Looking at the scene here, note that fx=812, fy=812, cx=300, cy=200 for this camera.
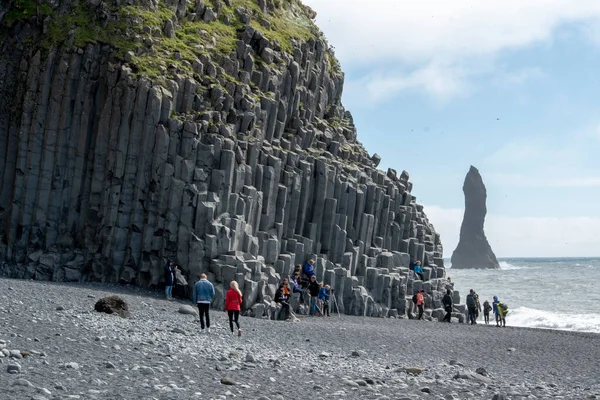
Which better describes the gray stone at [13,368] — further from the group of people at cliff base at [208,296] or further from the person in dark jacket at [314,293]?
the person in dark jacket at [314,293]

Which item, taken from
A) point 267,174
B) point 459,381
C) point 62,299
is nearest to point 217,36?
point 267,174

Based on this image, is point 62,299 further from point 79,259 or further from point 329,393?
point 329,393

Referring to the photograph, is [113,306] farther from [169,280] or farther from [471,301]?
[471,301]

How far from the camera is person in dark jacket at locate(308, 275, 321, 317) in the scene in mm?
37125

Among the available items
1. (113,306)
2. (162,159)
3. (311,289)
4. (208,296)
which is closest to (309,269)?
(311,289)

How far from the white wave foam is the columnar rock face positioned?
56.6 ft

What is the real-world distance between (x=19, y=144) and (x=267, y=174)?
1142cm

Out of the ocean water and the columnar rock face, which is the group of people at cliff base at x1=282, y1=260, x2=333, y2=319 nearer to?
the columnar rock face

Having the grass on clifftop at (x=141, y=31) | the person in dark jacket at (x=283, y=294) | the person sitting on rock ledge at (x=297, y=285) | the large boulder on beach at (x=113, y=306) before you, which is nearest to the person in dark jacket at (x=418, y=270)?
the person sitting on rock ledge at (x=297, y=285)

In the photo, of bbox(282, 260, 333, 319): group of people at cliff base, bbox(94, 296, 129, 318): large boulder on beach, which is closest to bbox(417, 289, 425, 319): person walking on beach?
bbox(282, 260, 333, 319): group of people at cliff base

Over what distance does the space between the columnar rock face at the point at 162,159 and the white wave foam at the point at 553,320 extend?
17.2 m

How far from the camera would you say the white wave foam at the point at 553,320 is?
53922 mm

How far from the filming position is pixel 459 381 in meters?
19.5

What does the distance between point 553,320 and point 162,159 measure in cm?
3373
